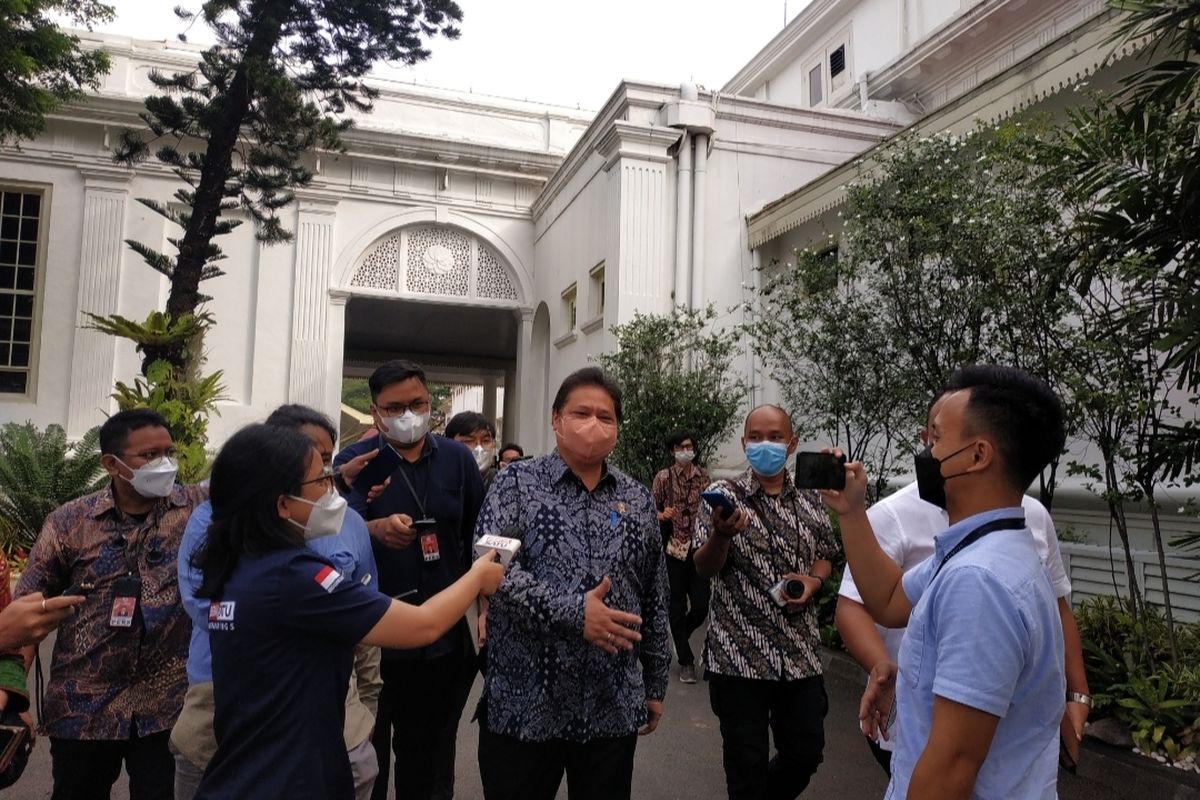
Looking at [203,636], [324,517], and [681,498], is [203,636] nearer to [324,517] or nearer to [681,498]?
[324,517]

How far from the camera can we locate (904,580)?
2.00m

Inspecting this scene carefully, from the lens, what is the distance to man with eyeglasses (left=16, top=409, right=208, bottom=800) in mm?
2695

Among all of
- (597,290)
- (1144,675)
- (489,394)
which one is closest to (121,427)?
(1144,675)

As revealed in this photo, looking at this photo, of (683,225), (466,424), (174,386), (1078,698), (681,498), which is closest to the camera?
(1078,698)

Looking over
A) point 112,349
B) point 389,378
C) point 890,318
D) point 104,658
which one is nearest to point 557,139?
point 112,349

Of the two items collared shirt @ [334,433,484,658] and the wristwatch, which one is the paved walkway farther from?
the wristwatch

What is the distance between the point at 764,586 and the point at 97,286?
1503 cm

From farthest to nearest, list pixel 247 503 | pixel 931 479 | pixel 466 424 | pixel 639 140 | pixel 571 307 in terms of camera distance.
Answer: pixel 571 307
pixel 639 140
pixel 466 424
pixel 247 503
pixel 931 479

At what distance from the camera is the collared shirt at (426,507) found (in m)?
3.27

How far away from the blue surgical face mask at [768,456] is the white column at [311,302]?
1334 cm

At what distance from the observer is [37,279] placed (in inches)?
574

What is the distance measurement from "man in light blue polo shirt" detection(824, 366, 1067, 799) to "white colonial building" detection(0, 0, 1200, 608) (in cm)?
837

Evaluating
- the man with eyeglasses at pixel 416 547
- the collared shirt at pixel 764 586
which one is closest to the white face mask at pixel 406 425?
the man with eyeglasses at pixel 416 547

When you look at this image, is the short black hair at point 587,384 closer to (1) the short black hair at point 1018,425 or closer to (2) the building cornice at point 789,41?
(1) the short black hair at point 1018,425
